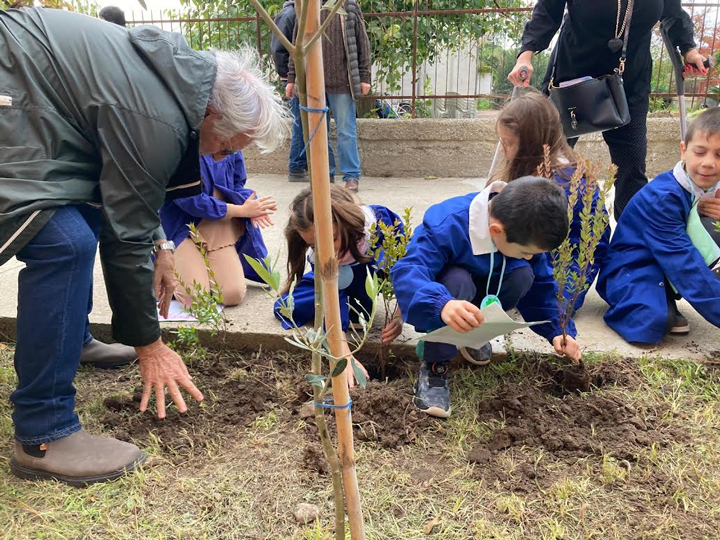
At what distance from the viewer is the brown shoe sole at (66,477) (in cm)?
187

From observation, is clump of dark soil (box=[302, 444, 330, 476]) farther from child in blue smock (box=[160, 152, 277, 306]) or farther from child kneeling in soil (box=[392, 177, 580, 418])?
child in blue smock (box=[160, 152, 277, 306])

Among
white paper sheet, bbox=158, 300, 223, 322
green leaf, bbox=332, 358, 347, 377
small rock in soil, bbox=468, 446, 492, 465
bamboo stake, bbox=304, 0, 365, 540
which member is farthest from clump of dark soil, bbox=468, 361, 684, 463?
white paper sheet, bbox=158, 300, 223, 322

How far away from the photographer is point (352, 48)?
5.65 metres

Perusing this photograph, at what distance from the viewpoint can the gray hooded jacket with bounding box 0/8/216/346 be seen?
171cm

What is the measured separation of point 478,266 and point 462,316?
50 centimetres

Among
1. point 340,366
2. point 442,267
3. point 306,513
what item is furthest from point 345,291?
point 340,366

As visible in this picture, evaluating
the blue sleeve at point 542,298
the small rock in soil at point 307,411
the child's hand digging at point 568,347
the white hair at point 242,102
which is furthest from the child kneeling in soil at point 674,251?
the white hair at point 242,102

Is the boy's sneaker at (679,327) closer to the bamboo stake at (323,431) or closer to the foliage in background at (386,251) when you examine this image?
the foliage in background at (386,251)

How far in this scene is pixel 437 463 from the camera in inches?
77.0

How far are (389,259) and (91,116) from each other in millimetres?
1171

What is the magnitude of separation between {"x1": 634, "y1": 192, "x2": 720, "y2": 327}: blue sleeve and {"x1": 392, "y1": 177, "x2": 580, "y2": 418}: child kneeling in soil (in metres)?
0.58

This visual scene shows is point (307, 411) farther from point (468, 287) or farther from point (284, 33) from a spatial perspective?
point (284, 33)

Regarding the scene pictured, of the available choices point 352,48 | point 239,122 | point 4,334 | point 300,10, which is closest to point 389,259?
point 239,122

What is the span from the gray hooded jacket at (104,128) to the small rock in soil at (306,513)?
2.28 feet
